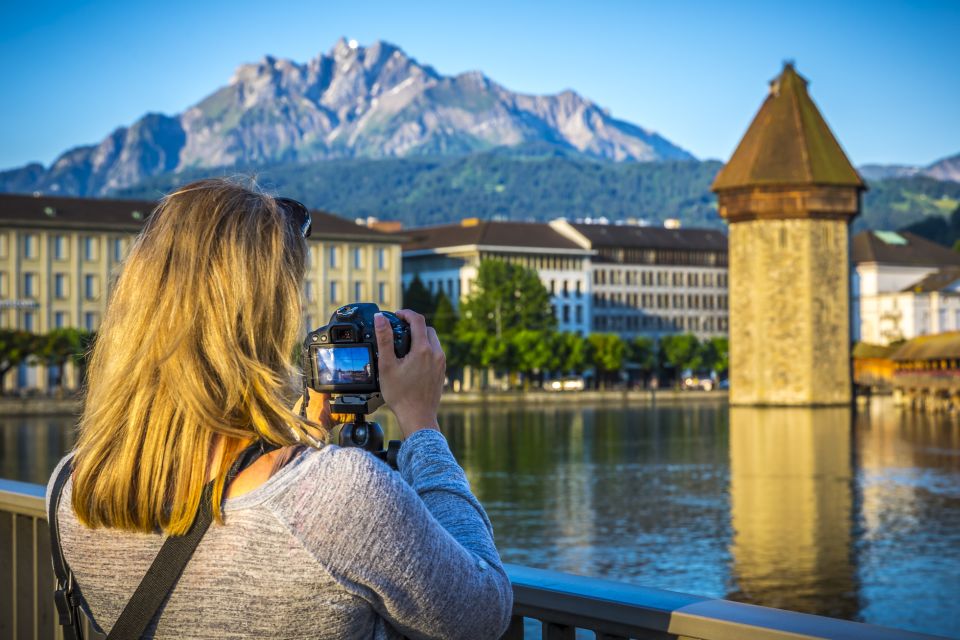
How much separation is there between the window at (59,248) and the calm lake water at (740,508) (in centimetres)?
2835

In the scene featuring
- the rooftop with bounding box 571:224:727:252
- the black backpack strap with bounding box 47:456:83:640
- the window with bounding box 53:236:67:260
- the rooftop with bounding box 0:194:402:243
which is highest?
the rooftop with bounding box 571:224:727:252

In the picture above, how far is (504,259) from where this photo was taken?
8862 cm

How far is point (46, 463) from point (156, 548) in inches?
1138

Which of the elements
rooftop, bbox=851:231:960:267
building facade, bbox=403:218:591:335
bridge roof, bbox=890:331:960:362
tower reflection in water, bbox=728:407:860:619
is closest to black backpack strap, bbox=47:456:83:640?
tower reflection in water, bbox=728:407:860:619

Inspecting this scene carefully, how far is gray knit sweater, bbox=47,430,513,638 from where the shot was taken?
1.75 meters

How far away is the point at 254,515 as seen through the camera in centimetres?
179

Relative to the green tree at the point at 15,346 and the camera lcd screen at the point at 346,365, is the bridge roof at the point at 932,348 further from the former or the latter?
the camera lcd screen at the point at 346,365

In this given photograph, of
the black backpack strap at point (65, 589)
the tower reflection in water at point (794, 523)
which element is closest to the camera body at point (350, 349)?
the black backpack strap at point (65, 589)

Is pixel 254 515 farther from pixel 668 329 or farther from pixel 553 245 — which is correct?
Result: pixel 668 329

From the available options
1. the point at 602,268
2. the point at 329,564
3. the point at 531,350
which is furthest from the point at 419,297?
the point at 329,564

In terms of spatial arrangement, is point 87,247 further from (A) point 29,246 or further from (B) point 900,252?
(B) point 900,252

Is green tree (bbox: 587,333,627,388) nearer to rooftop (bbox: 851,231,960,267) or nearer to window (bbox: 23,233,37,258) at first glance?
rooftop (bbox: 851,231,960,267)

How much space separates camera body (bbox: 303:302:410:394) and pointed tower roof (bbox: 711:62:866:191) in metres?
58.0

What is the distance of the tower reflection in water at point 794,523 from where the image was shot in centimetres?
1345
